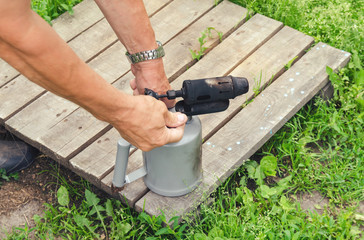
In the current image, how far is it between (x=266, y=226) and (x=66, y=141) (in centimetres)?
114

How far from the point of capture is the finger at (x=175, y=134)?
6.81ft

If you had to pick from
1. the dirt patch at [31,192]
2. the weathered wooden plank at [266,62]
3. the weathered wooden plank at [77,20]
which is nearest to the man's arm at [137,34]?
the weathered wooden plank at [266,62]

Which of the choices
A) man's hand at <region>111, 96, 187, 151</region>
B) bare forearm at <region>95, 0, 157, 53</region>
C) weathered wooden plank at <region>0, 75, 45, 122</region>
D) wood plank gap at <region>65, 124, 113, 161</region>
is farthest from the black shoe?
man's hand at <region>111, 96, 187, 151</region>

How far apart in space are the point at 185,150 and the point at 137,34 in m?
0.59

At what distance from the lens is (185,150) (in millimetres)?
2230

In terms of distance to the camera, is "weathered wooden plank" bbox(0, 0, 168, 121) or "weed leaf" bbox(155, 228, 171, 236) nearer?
"weed leaf" bbox(155, 228, 171, 236)

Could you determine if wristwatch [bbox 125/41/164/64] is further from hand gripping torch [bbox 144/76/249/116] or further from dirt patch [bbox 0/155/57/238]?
dirt patch [bbox 0/155/57/238]

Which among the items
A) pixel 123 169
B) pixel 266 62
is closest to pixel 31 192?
pixel 123 169

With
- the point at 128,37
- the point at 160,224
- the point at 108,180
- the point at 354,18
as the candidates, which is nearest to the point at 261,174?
the point at 160,224

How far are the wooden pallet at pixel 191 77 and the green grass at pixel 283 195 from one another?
12 cm

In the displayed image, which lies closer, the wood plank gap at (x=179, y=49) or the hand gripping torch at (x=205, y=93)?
the hand gripping torch at (x=205, y=93)

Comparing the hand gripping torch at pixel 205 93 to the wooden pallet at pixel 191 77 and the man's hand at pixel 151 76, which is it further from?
the wooden pallet at pixel 191 77

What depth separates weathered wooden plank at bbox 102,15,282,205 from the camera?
2999mm

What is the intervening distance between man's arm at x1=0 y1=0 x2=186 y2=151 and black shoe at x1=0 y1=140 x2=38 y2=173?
3.55 feet
